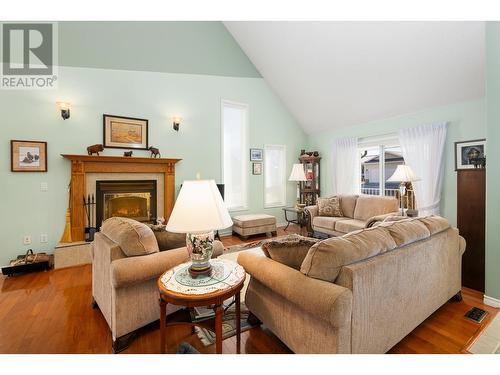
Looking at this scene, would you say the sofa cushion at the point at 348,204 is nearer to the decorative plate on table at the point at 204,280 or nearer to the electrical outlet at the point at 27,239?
the decorative plate on table at the point at 204,280

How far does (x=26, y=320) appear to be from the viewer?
1.96 metres

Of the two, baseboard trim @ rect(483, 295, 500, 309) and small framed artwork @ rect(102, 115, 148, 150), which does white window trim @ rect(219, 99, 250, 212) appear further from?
baseboard trim @ rect(483, 295, 500, 309)

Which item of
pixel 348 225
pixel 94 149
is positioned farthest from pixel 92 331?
pixel 348 225

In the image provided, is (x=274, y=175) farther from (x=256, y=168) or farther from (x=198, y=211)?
(x=198, y=211)

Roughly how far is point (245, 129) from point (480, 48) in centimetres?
372

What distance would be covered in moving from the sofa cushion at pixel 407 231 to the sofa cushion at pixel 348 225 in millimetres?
1956

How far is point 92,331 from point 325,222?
11.7 ft

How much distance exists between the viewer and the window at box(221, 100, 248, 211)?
5027 millimetres

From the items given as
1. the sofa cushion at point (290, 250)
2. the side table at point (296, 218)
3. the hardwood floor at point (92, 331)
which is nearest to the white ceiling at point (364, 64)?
the side table at point (296, 218)

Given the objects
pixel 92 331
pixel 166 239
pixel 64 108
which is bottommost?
pixel 92 331

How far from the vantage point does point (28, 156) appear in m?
3.21
